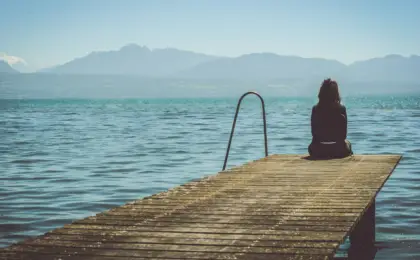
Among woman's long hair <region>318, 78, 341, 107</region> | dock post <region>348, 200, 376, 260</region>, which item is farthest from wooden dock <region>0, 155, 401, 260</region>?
woman's long hair <region>318, 78, 341, 107</region>

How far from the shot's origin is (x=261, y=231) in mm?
5922

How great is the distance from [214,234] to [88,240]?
1.16m

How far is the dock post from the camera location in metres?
10.2

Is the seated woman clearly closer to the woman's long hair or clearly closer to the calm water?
the woman's long hair

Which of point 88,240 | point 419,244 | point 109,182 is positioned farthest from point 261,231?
point 109,182

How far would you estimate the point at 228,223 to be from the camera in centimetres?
629

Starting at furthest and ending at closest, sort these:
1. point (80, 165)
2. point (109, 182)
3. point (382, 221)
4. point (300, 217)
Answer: point (80, 165) → point (109, 182) → point (382, 221) → point (300, 217)

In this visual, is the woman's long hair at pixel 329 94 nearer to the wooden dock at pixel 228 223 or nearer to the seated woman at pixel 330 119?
the seated woman at pixel 330 119

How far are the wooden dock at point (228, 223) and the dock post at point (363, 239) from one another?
0.25 meters

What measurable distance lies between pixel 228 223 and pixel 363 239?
4.85 m

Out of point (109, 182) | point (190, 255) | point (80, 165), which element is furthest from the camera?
point (80, 165)

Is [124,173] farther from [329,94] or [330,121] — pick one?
[329,94]

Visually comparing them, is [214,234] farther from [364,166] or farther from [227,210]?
[364,166]

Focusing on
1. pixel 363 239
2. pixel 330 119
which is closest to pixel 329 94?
pixel 330 119
